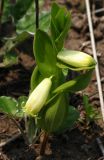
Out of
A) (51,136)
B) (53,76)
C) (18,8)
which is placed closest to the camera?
(53,76)

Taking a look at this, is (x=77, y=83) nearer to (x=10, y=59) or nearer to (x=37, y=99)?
(x=37, y=99)

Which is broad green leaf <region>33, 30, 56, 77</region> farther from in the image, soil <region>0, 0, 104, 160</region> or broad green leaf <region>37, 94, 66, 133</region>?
soil <region>0, 0, 104, 160</region>

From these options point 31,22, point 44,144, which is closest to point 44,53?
point 44,144

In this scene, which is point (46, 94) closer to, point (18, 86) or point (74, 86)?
point (74, 86)

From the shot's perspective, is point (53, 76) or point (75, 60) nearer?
point (75, 60)

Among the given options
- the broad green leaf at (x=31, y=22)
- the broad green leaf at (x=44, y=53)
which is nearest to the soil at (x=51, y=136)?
the broad green leaf at (x=31, y=22)

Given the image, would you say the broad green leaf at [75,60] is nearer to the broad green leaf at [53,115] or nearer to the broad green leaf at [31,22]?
the broad green leaf at [53,115]

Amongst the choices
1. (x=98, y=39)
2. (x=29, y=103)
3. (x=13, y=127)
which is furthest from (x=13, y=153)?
(x=98, y=39)
